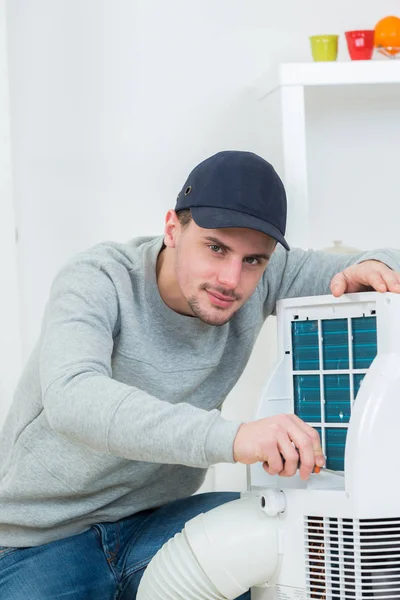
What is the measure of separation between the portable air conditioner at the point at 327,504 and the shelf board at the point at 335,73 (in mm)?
846

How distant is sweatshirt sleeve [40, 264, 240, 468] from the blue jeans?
0.37 meters

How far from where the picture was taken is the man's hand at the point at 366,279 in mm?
1313

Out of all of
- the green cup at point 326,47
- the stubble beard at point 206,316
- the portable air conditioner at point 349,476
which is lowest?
the portable air conditioner at point 349,476

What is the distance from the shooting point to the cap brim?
1.35 m

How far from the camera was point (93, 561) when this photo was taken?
1.55 metres

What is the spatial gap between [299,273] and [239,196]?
0.35 m

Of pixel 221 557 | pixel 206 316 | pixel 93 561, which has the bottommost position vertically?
pixel 93 561

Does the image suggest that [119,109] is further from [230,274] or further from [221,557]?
[221,557]

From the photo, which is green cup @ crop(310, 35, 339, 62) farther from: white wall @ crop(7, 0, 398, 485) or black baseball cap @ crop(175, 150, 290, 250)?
black baseball cap @ crop(175, 150, 290, 250)

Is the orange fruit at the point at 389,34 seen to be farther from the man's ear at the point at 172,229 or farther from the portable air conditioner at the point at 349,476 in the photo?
the portable air conditioner at the point at 349,476

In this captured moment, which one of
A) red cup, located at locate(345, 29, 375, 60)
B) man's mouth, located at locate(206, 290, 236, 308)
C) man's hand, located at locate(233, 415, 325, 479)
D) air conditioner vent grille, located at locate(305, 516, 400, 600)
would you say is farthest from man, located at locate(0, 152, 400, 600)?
red cup, located at locate(345, 29, 375, 60)

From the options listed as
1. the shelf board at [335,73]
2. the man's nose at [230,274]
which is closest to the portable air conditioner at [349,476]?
the man's nose at [230,274]

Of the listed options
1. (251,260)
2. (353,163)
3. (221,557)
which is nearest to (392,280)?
(251,260)

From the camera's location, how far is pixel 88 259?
1483 mm
